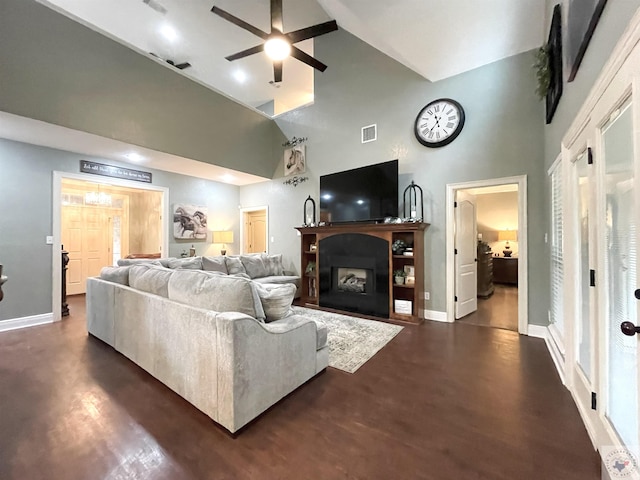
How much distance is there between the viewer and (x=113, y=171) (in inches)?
185

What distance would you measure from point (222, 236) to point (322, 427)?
5.29 m

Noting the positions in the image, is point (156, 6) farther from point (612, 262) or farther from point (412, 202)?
point (612, 262)

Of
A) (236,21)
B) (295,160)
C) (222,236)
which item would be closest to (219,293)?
(236,21)

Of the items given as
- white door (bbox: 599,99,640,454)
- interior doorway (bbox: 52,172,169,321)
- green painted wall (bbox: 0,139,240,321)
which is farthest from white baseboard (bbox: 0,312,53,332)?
white door (bbox: 599,99,640,454)

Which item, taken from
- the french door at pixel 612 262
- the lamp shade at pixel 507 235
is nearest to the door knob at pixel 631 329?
the french door at pixel 612 262

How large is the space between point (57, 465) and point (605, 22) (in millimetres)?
3610

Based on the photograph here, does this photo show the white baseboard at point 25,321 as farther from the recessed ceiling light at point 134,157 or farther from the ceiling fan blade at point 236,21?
the ceiling fan blade at point 236,21

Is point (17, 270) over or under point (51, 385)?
over

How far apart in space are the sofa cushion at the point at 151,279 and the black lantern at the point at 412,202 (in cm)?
336

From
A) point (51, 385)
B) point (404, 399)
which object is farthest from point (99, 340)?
point (404, 399)

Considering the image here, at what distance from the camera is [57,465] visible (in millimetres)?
1417

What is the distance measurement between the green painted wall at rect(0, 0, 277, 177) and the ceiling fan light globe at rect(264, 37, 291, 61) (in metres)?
2.07

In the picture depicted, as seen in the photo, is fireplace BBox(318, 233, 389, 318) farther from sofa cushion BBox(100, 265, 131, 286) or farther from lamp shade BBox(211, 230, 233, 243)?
sofa cushion BBox(100, 265, 131, 286)

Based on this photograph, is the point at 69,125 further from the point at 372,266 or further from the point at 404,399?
the point at 404,399
